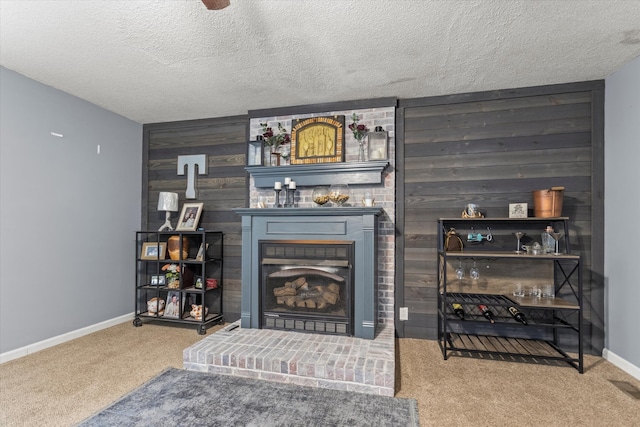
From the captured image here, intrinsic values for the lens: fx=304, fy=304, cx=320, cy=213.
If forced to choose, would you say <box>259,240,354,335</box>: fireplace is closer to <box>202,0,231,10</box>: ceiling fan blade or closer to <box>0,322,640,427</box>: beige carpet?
<box>0,322,640,427</box>: beige carpet

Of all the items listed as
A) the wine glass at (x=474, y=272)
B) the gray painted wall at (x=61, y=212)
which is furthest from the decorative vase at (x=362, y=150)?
A: the gray painted wall at (x=61, y=212)

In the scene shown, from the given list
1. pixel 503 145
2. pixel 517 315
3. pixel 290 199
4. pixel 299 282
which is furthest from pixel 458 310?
pixel 290 199

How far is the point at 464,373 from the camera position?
92.8 inches

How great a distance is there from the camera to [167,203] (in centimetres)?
354

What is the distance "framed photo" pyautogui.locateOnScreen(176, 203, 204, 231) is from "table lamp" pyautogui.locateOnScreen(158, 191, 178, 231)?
0.10m

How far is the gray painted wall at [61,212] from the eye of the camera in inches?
103

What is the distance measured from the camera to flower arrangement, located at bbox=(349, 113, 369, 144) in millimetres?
3076

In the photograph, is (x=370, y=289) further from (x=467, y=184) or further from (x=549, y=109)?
(x=549, y=109)

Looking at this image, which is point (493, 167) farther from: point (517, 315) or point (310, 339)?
point (310, 339)

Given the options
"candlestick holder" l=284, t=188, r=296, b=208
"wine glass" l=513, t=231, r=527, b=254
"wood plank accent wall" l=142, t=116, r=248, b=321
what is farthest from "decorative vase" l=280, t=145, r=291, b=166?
"wine glass" l=513, t=231, r=527, b=254

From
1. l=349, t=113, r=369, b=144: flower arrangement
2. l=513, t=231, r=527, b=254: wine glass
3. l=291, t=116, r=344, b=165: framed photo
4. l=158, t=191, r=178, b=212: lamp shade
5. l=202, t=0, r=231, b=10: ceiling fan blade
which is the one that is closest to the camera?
l=202, t=0, r=231, b=10: ceiling fan blade

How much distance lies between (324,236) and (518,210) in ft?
5.69

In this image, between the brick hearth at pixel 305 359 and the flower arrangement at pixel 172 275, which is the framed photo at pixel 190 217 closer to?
the flower arrangement at pixel 172 275

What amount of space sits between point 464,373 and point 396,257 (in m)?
1.13
